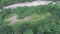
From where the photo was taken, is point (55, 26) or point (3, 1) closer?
point (55, 26)

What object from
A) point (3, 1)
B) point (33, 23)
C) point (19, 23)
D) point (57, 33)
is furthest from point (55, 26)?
point (3, 1)

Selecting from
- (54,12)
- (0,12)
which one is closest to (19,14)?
(0,12)

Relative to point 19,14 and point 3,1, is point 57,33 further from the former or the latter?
point 3,1

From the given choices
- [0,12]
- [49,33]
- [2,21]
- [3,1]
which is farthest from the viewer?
[3,1]

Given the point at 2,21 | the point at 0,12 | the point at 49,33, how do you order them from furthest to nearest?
the point at 0,12 → the point at 2,21 → the point at 49,33
